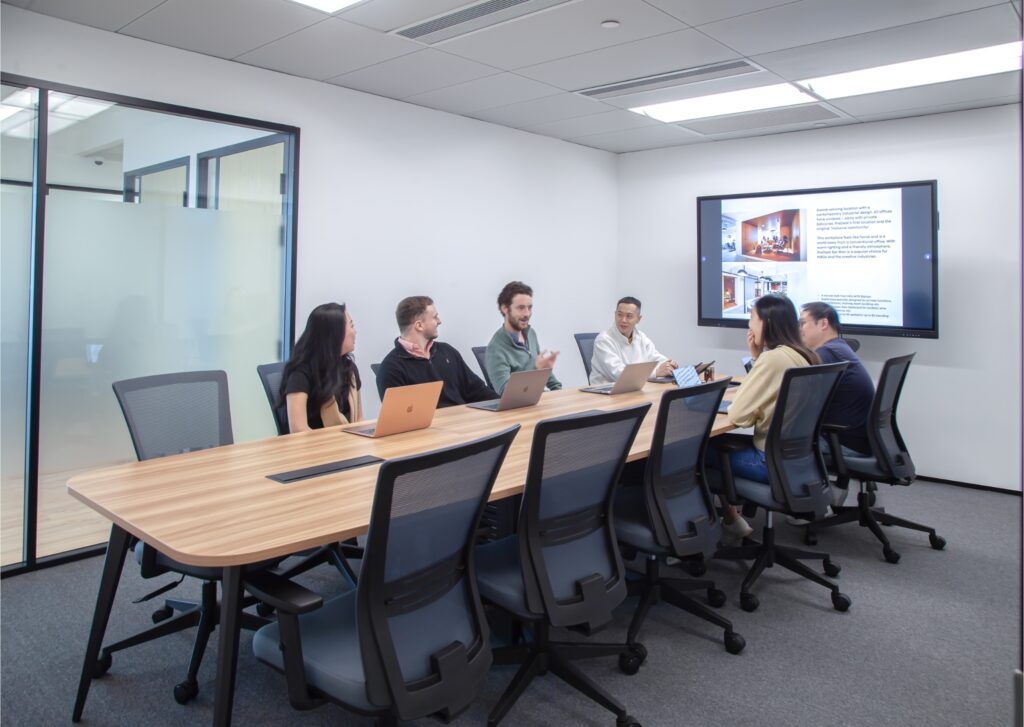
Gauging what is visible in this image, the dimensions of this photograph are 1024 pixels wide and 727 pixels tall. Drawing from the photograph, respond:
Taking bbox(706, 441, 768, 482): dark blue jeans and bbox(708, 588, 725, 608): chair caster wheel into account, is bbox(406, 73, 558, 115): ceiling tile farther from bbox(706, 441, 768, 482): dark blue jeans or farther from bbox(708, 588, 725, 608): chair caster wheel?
bbox(708, 588, 725, 608): chair caster wheel

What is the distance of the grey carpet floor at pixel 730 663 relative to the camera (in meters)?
2.37

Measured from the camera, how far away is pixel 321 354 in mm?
3205

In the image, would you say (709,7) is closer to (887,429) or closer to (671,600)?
(887,429)

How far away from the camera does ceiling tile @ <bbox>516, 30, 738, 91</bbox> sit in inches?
151

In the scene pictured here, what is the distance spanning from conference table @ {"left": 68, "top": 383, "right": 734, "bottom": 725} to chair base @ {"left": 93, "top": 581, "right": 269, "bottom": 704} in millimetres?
259

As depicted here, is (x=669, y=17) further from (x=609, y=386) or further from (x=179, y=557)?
(x=179, y=557)

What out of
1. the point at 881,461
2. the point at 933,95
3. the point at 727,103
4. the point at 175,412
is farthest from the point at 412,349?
the point at 933,95

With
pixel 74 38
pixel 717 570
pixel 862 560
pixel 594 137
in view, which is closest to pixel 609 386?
pixel 717 570

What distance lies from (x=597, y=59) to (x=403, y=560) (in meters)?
3.31

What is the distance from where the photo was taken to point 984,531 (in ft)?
14.1

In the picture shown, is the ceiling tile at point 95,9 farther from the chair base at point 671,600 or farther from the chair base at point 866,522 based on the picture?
the chair base at point 866,522

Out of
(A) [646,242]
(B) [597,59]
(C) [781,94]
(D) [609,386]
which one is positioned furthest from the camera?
(A) [646,242]

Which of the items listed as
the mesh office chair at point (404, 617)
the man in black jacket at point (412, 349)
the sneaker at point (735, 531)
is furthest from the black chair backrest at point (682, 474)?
the man in black jacket at point (412, 349)

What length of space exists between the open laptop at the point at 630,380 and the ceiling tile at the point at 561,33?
5.58 ft
